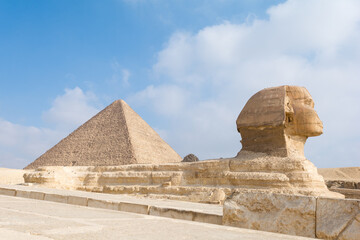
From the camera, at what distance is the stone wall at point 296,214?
232cm

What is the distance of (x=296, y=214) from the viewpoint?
8.54ft

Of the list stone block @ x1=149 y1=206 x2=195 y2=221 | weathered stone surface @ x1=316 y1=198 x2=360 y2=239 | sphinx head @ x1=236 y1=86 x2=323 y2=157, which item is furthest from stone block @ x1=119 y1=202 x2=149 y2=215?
sphinx head @ x1=236 y1=86 x2=323 y2=157

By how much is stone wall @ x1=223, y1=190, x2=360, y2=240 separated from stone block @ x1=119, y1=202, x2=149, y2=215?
1.10 m

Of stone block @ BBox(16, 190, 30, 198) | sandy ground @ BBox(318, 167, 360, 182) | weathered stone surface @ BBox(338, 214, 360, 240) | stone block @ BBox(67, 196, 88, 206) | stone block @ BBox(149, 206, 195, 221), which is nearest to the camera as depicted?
weathered stone surface @ BBox(338, 214, 360, 240)

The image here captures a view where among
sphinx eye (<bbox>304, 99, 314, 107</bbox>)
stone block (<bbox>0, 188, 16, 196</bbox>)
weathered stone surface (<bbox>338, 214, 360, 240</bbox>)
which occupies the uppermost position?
sphinx eye (<bbox>304, 99, 314, 107</bbox>)

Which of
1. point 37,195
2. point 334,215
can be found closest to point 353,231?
point 334,215

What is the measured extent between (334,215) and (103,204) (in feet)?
9.32

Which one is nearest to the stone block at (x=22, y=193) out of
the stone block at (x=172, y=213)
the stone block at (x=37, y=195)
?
the stone block at (x=37, y=195)

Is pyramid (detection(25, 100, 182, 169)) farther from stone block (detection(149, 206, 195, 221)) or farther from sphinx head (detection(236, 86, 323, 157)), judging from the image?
stone block (detection(149, 206, 195, 221))

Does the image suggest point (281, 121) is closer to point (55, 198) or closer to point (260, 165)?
point (260, 165)

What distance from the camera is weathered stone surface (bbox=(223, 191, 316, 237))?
2.55m

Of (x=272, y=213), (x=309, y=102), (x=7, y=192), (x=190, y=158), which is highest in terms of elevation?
(x=309, y=102)

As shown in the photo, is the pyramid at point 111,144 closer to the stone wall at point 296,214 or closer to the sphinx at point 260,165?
the sphinx at point 260,165

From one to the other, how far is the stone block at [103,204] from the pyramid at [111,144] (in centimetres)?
2846
